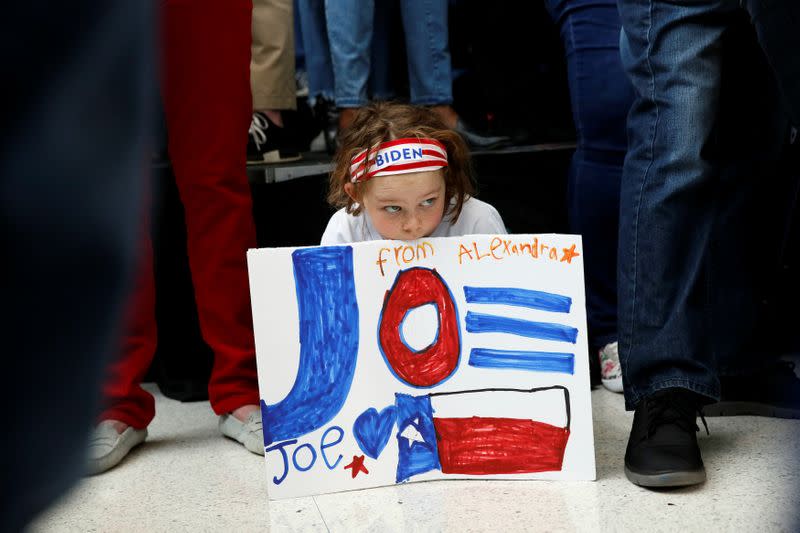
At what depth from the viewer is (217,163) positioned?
1350 millimetres

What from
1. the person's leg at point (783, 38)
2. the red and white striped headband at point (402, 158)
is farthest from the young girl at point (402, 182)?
the person's leg at point (783, 38)

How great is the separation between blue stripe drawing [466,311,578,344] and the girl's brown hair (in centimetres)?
22

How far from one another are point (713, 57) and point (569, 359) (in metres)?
0.44

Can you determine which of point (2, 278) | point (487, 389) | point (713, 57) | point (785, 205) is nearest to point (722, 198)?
point (785, 205)

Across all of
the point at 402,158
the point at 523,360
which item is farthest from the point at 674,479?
the point at 402,158

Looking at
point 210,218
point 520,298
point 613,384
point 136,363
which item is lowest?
point 613,384

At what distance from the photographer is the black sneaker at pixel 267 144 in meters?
A: 1.87

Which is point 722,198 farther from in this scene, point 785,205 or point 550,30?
point 550,30

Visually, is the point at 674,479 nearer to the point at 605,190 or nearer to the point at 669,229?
the point at 669,229

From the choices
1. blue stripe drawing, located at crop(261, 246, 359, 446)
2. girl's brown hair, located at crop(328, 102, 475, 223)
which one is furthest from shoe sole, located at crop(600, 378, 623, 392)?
blue stripe drawing, located at crop(261, 246, 359, 446)

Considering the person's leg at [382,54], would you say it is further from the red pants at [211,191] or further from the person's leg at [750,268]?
the person's leg at [750,268]

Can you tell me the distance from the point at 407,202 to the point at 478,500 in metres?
0.43

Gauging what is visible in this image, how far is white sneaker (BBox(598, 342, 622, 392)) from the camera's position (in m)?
1.54

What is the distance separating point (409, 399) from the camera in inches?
46.9
